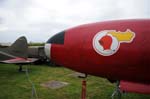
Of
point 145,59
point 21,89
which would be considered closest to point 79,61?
point 145,59

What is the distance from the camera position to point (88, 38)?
386 cm

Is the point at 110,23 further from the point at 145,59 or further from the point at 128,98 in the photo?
the point at 128,98

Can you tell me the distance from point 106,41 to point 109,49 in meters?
0.16

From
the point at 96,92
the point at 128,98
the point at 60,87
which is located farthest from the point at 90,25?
the point at 60,87

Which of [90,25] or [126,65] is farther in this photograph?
[90,25]

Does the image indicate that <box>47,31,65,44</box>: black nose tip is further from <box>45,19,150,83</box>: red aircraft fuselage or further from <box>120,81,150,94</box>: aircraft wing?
<box>120,81,150,94</box>: aircraft wing

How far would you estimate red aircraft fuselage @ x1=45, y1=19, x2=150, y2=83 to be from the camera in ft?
11.8

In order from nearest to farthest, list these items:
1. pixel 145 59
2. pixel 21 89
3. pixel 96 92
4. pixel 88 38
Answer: pixel 145 59 → pixel 88 38 → pixel 96 92 → pixel 21 89

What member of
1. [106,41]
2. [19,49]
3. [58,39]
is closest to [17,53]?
[19,49]

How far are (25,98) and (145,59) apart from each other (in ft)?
17.3

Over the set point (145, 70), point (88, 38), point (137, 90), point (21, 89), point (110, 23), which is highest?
point (110, 23)

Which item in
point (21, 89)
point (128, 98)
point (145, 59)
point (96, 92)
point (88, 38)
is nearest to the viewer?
point (145, 59)

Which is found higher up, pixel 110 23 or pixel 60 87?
pixel 110 23

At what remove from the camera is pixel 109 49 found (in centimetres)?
376
